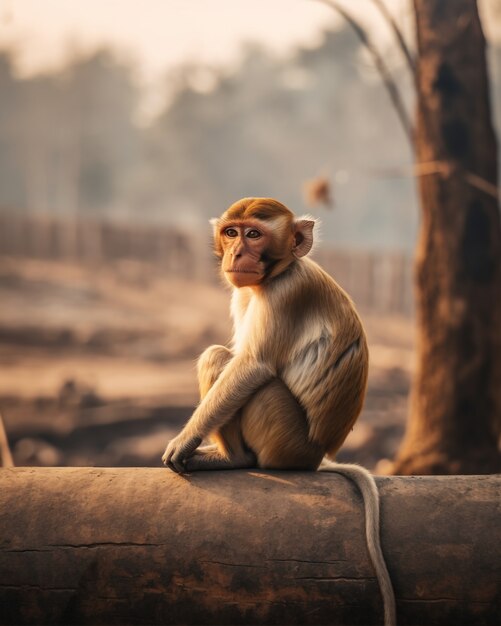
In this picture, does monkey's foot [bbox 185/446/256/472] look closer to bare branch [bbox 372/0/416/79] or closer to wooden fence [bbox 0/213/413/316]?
bare branch [bbox 372/0/416/79]

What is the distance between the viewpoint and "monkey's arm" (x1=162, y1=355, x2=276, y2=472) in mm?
4094

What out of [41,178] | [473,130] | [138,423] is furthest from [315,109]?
[473,130]

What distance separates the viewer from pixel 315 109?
61438 millimetres

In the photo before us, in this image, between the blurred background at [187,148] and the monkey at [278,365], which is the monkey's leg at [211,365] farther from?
the blurred background at [187,148]

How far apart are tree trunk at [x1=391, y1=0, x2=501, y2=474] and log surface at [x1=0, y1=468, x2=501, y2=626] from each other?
3552mm

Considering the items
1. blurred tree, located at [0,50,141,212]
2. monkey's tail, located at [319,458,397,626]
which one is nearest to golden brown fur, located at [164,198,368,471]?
monkey's tail, located at [319,458,397,626]

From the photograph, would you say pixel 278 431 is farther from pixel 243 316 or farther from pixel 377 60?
pixel 377 60

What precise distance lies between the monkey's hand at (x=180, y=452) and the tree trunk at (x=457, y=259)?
3.75 metres

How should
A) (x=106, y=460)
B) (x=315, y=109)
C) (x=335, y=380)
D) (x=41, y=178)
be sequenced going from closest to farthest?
1. (x=335, y=380)
2. (x=106, y=460)
3. (x=41, y=178)
4. (x=315, y=109)

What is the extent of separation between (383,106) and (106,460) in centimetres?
5029

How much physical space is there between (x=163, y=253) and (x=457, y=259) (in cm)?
2246

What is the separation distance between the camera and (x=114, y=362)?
19.6 metres

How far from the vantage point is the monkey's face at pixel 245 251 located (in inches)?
163

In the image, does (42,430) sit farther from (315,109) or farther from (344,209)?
(315,109)
